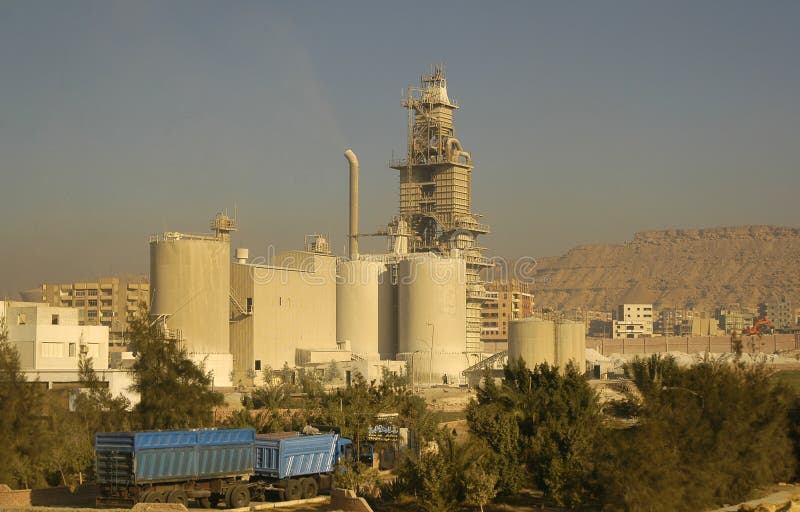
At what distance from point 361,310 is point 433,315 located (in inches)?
215

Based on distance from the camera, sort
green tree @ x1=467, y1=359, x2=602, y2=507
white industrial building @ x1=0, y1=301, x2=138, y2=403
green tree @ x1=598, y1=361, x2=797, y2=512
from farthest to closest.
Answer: white industrial building @ x1=0, y1=301, x2=138, y2=403 → green tree @ x1=467, y1=359, x2=602, y2=507 → green tree @ x1=598, y1=361, x2=797, y2=512

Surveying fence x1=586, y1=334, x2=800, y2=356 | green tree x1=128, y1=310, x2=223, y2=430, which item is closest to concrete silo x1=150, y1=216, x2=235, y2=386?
green tree x1=128, y1=310, x2=223, y2=430

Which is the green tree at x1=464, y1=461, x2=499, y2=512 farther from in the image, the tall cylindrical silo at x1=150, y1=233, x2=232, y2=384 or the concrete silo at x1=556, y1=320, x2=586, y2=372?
the concrete silo at x1=556, y1=320, x2=586, y2=372

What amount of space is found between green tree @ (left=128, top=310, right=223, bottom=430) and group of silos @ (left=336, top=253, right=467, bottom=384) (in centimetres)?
4471

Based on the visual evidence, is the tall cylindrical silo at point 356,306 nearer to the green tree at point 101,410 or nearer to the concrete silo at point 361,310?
the concrete silo at point 361,310

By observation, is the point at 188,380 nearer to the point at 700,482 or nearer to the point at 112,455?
the point at 112,455

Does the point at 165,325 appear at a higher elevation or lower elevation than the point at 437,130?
lower

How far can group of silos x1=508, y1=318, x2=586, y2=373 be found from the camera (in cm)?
7812

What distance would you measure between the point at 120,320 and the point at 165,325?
284ft

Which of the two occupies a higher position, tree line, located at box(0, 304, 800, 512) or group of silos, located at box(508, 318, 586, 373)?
group of silos, located at box(508, 318, 586, 373)

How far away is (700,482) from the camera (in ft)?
91.8

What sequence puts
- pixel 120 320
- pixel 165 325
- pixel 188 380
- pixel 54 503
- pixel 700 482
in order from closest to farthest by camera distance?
pixel 700 482 < pixel 54 503 < pixel 188 380 < pixel 165 325 < pixel 120 320

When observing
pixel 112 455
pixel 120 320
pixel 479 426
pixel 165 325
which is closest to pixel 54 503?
pixel 112 455

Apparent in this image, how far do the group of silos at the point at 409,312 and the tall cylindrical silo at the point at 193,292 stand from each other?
46.1ft
